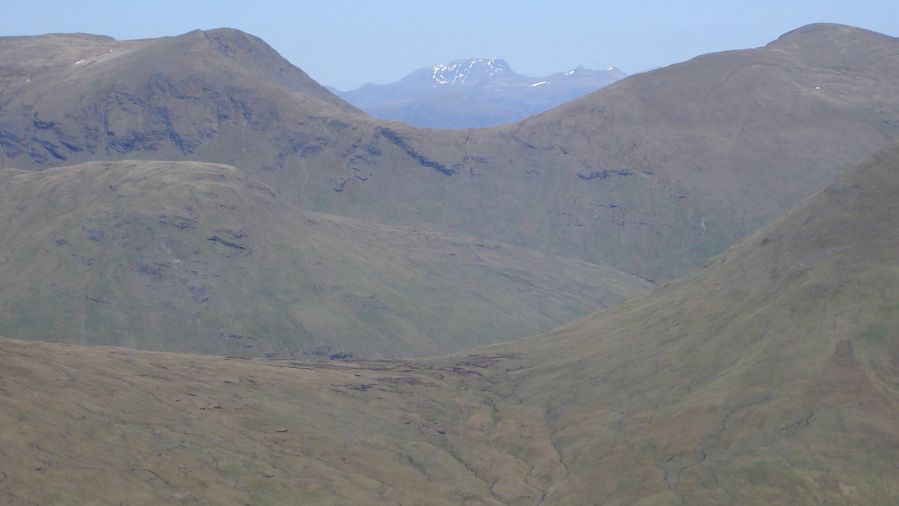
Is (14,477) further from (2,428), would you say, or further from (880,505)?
(880,505)

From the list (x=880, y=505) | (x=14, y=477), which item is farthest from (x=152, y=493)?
(x=880, y=505)

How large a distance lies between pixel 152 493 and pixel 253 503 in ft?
61.3

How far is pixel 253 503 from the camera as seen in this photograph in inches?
7785

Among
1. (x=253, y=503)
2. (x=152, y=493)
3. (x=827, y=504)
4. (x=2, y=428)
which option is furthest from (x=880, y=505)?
(x=2, y=428)

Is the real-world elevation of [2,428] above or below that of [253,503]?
above

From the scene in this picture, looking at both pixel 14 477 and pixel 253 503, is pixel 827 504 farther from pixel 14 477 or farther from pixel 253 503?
pixel 14 477

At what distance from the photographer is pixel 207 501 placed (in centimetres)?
19212

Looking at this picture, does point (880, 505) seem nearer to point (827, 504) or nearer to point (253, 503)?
point (827, 504)

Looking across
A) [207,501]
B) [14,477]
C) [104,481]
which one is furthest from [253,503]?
[14,477]

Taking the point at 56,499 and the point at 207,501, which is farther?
the point at 207,501

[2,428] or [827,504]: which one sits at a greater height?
[2,428]

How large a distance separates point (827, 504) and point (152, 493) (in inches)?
4560

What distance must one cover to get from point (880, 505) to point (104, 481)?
431 ft

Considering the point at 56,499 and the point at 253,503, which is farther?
the point at 253,503
